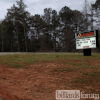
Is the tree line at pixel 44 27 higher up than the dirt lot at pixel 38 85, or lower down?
higher up

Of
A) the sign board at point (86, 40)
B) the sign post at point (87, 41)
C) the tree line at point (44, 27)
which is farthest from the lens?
the tree line at point (44, 27)

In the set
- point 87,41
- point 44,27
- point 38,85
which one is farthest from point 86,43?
point 44,27

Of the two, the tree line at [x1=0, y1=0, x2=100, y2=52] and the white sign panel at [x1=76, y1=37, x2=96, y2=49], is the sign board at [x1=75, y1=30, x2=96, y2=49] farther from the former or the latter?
the tree line at [x1=0, y1=0, x2=100, y2=52]

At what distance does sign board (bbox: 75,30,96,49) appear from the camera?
14.5 metres

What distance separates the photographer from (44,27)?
3869 centimetres

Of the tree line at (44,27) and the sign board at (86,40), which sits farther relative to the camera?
the tree line at (44,27)

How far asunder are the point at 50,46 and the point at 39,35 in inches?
210

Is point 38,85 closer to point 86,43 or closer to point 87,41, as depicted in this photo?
point 86,43

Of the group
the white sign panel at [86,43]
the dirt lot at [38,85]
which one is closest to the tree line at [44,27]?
the white sign panel at [86,43]

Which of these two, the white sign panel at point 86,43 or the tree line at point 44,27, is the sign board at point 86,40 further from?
the tree line at point 44,27

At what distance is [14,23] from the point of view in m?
37.9

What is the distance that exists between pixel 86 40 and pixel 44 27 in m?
25.4

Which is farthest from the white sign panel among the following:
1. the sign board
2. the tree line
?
the tree line

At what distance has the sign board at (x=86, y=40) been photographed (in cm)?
1448
